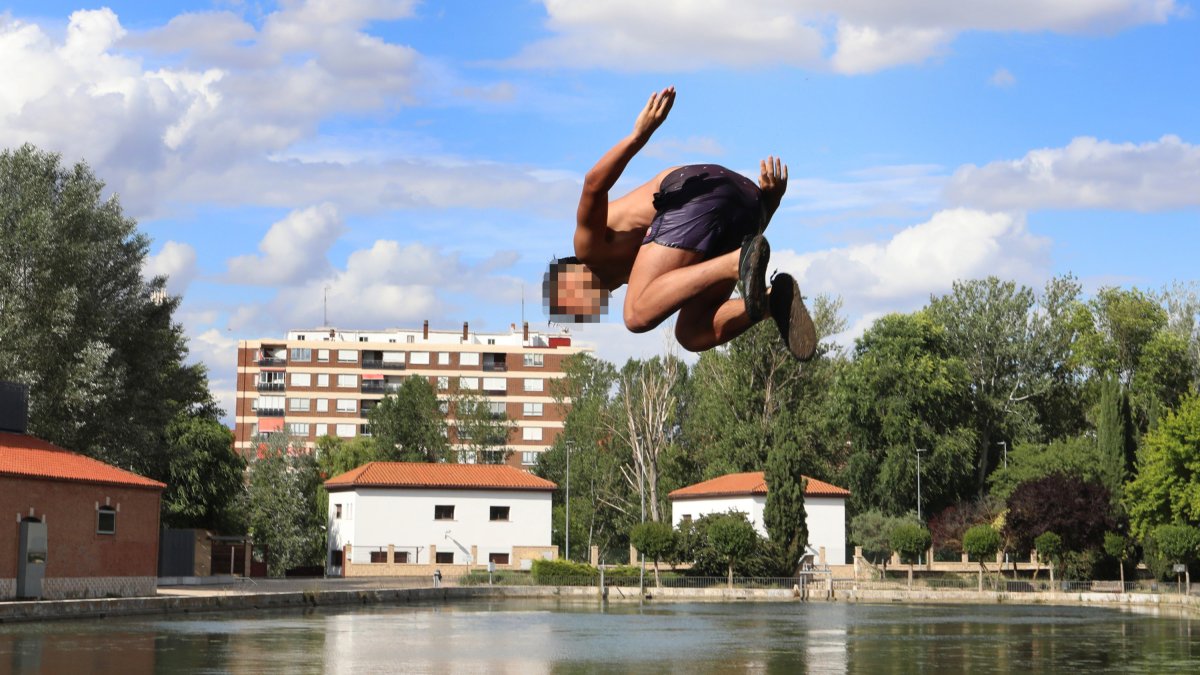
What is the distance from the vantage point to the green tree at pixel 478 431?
98.0 m

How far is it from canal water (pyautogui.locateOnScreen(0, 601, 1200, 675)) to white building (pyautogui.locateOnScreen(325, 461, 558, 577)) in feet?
66.8

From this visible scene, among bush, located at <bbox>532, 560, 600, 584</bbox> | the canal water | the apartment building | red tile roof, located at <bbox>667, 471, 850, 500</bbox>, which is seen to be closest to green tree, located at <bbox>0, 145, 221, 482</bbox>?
the canal water

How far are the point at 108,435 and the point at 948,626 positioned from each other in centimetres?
3054

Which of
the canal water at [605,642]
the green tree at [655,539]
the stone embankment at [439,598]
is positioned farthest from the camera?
the green tree at [655,539]

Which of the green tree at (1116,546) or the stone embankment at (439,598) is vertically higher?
the green tree at (1116,546)

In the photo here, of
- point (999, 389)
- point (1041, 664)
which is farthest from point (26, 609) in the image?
point (999, 389)

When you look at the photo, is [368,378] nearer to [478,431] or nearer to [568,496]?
[478,431]

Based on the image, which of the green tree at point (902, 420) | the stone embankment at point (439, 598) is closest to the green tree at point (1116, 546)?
the stone embankment at point (439, 598)

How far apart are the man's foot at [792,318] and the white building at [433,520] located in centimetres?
6586

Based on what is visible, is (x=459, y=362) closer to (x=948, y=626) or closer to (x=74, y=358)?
(x=74, y=358)

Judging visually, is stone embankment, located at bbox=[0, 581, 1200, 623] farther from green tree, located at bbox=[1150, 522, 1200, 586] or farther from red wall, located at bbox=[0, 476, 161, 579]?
red wall, located at bbox=[0, 476, 161, 579]

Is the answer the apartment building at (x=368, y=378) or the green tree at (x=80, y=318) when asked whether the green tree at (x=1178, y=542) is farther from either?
the apartment building at (x=368, y=378)

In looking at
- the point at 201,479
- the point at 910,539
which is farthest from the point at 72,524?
the point at 910,539

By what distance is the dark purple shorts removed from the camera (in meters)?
7.03
